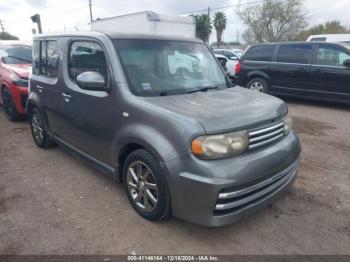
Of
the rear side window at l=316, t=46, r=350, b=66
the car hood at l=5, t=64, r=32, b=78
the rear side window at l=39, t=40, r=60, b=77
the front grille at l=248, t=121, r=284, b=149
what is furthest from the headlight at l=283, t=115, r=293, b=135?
the rear side window at l=316, t=46, r=350, b=66

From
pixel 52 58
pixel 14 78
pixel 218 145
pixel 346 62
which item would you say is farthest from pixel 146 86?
pixel 346 62

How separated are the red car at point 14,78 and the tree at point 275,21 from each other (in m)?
36.1

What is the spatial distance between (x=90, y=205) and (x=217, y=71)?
2301 mm

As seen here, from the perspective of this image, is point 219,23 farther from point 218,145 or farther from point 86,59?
point 218,145

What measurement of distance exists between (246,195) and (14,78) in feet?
18.9

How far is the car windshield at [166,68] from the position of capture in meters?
3.30

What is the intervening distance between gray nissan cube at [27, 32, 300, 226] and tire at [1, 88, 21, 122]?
291 cm

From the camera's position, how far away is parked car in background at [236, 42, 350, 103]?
8.06 metres

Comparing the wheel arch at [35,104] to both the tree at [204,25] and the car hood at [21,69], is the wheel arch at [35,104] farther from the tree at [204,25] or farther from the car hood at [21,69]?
the tree at [204,25]

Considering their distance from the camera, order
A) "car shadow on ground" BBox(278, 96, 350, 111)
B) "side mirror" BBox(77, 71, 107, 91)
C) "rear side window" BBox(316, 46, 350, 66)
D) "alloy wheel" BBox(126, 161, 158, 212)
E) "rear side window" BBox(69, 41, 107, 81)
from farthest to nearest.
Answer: "car shadow on ground" BBox(278, 96, 350, 111) → "rear side window" BBox(316, 46, 350, 66) → "rear side window" BBox(69, 41, 107, 81) → "side mirror" BBox(77, 71, 107, 91) → "alloy wheel" BBox(126, 161, 158, 212)

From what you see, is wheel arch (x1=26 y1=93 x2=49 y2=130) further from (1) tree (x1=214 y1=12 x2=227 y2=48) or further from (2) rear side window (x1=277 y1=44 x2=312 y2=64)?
(1) tree (x1=214 y1=12 x2=227 y2=48)

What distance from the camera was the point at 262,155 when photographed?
2.81 meters

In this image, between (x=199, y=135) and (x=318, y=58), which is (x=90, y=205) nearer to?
(x=199, y=135)

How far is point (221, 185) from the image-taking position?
2508 millimetres
